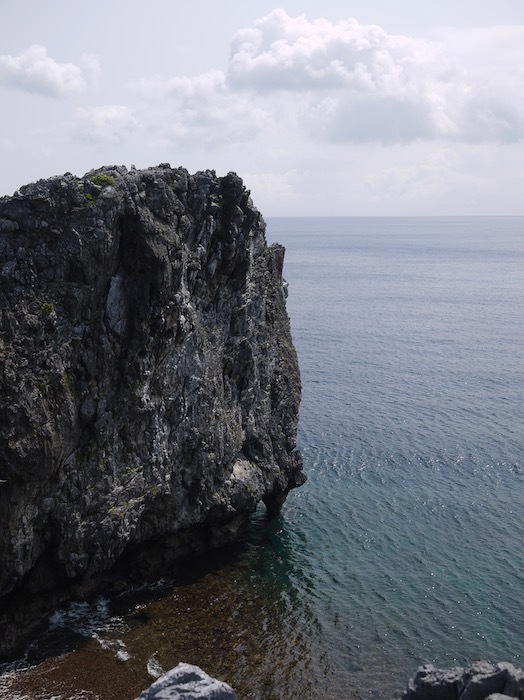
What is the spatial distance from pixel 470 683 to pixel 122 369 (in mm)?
24003

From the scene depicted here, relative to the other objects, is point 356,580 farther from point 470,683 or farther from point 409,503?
point 470,683

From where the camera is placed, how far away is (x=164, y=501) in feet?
151

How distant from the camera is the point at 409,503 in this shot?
193 feet

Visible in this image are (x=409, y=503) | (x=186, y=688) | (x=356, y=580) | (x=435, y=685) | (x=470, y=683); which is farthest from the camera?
(x=409, y=503)

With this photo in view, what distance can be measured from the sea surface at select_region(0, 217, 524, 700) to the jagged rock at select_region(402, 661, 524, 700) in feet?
25.3

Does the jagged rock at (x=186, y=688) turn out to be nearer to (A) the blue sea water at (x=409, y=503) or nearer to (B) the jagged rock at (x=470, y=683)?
(B) the jagged rock at (x=470, y=683)

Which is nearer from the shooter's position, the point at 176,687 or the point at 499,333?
the point at 176,687

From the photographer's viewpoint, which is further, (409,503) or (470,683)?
(409,503)

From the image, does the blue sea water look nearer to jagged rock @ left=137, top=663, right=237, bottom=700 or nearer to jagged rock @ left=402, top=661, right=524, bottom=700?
jagged rock @ left=402, top=661, right=524, bottom=700

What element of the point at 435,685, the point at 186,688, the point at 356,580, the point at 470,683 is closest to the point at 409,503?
the point at 356,580

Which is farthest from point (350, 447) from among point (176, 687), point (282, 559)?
point (176, 687)

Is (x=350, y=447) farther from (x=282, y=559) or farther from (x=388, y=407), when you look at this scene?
(x=282, y=559)

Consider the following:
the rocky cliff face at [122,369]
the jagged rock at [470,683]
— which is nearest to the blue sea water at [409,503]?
the jagged rock at [470,683]

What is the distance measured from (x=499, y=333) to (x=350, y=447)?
62580 mm
